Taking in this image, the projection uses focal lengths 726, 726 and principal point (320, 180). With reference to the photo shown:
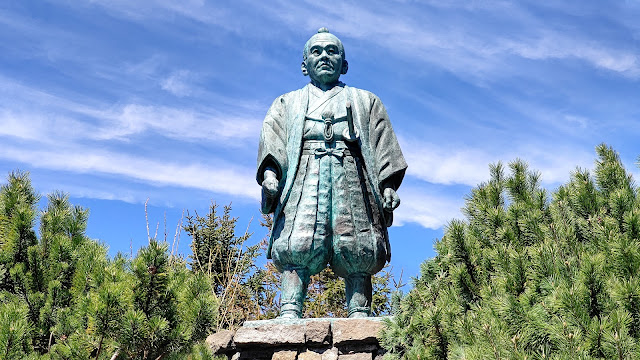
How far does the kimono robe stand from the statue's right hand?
0.09 m

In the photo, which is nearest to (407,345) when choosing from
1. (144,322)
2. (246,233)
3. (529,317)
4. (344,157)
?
(529,317)

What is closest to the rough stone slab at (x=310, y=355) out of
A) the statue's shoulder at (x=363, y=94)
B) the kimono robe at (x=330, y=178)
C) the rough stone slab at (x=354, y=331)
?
the rough stone slab at (x=354, y=331)

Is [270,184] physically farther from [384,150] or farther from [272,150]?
[384,150]

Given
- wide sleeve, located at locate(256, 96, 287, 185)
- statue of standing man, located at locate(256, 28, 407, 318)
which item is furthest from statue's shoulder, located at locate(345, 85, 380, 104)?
wide sleeve, located at locate(256, 96, 287, 185)

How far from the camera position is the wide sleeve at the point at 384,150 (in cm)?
562

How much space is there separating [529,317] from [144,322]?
2.20 m

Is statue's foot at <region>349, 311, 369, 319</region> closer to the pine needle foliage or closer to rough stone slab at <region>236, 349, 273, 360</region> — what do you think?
rough stone slab at <region>236, 349, 273, 360</region>

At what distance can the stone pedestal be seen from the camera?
4.98 meters

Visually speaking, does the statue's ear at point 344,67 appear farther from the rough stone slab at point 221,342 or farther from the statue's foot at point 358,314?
the rough stone slab at point 221,342

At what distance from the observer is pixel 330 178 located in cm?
552

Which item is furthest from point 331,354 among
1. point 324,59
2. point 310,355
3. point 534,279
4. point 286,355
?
point 324,59

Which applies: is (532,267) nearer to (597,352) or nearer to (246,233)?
(597,352)

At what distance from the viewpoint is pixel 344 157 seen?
5.57 m

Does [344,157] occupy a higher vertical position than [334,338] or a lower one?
higher
